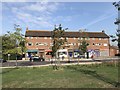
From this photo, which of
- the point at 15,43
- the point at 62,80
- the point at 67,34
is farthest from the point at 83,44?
the point at 62,80

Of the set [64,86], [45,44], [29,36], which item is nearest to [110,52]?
[45,44]

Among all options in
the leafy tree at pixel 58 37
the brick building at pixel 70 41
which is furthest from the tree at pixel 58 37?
the brick building at pixel 70 41

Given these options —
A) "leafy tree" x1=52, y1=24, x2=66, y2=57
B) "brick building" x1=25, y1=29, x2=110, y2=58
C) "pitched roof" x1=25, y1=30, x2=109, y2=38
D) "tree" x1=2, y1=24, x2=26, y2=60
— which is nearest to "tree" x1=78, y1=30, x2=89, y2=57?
"brick building" x1=25, y1=29, x2=110, y2=58

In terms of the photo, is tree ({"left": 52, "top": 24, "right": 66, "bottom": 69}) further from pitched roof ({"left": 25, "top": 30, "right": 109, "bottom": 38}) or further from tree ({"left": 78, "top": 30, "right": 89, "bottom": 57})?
pitched roof ({"left": 25, "top": 30, "right": 109, "bottom": 38})

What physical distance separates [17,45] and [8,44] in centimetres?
160

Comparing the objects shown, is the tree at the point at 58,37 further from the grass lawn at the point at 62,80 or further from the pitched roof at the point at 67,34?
the pitched roof at the point at 67,34

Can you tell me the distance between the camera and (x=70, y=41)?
78875 mm

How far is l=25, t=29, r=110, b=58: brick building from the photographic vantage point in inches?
2958

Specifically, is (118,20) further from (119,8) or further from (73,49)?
(73,49)

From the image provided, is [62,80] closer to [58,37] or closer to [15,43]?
[58,37]

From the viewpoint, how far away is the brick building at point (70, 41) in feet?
246

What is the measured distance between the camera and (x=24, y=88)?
39.5ft

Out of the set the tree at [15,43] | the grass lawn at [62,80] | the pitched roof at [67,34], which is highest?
the pitched roof at [67,34]

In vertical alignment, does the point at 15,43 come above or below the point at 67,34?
below
